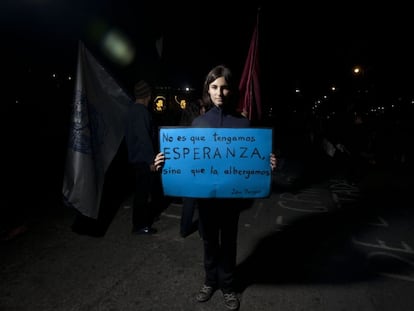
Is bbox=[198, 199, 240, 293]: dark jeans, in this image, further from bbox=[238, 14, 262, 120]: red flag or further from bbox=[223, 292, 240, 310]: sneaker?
bbox=[238, 14, 262, 120]: red flag

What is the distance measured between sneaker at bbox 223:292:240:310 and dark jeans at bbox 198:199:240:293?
4cm

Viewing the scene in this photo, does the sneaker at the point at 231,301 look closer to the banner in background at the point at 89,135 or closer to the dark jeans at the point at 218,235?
the dark jeans at the point at 218,235

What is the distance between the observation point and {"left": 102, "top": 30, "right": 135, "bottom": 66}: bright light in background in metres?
8.05

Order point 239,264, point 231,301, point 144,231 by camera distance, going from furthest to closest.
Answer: point 144,231 < point 239,264 < point 231,301

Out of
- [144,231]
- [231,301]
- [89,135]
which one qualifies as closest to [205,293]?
[231,301]

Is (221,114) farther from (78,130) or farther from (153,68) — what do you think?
(153,68)

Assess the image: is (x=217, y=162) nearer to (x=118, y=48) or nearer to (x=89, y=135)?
(x=89, y=135)

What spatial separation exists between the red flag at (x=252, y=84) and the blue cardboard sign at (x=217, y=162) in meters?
1.74

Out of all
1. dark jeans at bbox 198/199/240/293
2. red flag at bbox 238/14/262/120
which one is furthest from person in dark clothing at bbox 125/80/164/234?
dark jeans at bbox 198/199/240/293

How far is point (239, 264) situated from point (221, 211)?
127 centimetres

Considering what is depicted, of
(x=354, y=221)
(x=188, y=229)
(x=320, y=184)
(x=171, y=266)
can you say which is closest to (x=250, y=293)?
(x=171, y=266)

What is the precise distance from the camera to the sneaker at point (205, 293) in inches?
110

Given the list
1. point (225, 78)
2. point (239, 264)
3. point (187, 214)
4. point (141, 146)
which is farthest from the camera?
point (187, 214)

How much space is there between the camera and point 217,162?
2520 mm
